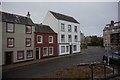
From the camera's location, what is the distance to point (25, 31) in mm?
27828

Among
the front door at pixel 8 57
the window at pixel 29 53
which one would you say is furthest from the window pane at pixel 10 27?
the window at pixel 29 53

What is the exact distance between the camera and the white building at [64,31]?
36938 mm

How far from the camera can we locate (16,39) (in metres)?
25.9

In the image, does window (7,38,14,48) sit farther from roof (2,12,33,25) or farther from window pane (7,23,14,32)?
roof (2,12,33,25)

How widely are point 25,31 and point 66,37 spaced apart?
44.7ft

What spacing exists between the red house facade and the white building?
1547 mm

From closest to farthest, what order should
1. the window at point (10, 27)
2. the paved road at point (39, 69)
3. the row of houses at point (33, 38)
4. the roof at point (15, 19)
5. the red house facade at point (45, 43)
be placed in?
the paved road at point (39, 69), the row of houses at point (33, 38), the window at point (10, 27), the roof at point (15, 19), the red house facade at point (45, 43)

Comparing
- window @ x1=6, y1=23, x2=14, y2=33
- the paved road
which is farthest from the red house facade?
window @ x1=6, y1=23, x2=14, y2=33

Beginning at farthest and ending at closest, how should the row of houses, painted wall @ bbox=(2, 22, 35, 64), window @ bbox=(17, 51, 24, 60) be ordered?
window @ bbox=(17, 51, 24, 60)
the row of houses
painted wall @ bbox=(2, 22, 35, 64)

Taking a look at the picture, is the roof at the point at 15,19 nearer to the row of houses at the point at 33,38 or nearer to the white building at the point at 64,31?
the row of houses at the point at 33,38

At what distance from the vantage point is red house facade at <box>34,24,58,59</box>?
100 feet

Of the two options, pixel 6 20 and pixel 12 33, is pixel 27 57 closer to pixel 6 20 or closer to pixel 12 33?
pixel 12 33

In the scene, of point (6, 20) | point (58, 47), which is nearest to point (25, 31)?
point (6, 20)

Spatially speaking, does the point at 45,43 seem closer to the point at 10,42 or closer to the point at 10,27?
the point at 10,42
